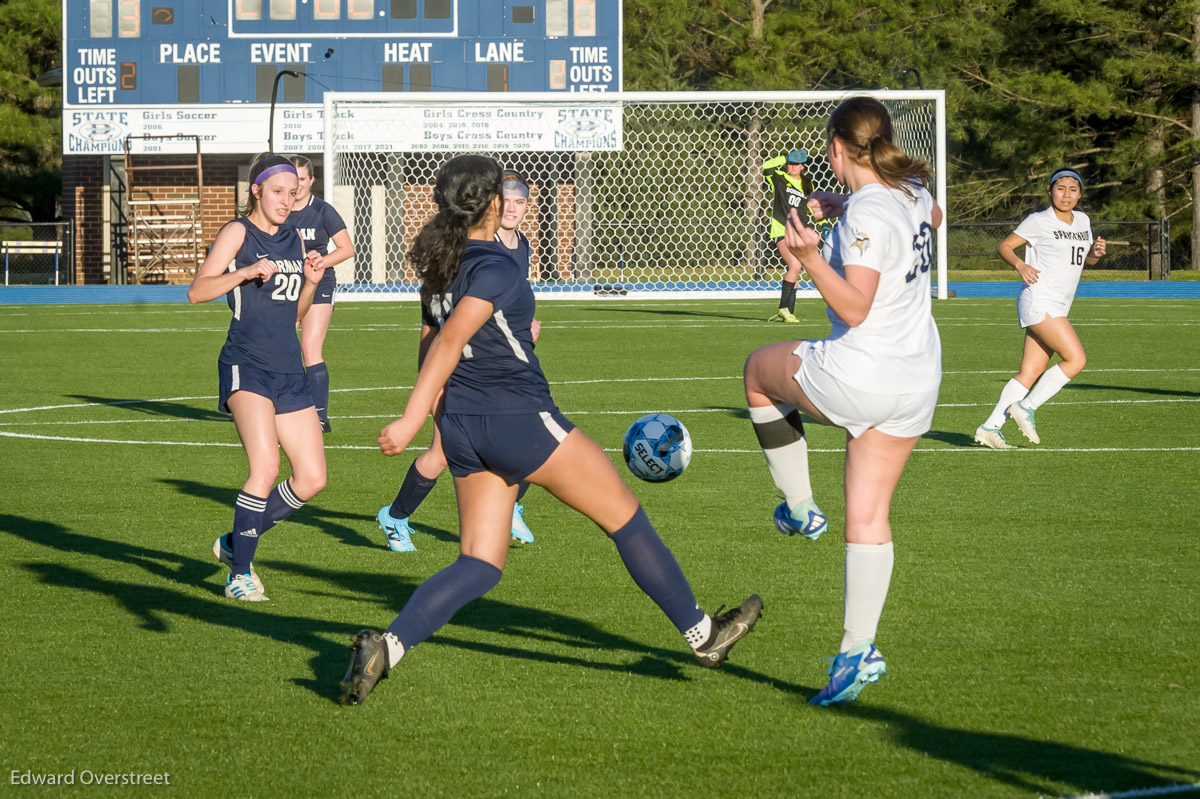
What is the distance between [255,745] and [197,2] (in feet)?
113

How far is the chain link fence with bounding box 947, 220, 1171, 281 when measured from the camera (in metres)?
36.4

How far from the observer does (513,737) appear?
4.26 m

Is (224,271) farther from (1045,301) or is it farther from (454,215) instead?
(1045,301)

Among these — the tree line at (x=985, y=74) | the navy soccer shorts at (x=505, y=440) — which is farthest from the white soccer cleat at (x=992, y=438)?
the tree line at (x=985, y=74)

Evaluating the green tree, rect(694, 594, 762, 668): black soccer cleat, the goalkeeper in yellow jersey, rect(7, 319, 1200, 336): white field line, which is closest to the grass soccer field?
rect(694, 594, 762, 668): black soccer cleat

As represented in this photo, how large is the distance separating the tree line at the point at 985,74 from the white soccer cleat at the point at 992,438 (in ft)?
99.0

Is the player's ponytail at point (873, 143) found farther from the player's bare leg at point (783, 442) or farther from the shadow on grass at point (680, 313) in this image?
the shadow on grass at point (680, 313)

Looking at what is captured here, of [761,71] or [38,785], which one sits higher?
[761,71]

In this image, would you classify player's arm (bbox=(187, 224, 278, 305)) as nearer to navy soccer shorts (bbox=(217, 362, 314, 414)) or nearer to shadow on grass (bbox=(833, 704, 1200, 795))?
navy soccer shorts (bbox=(217, 362, 314, 414))

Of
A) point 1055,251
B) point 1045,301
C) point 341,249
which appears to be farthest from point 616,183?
point 341,249

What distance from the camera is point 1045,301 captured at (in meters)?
10.2

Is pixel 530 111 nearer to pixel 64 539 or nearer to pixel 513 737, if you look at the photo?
pixel 64 539

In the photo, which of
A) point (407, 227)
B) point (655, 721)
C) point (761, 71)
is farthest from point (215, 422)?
point (761, 71)

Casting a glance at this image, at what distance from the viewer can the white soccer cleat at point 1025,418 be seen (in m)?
10.1
